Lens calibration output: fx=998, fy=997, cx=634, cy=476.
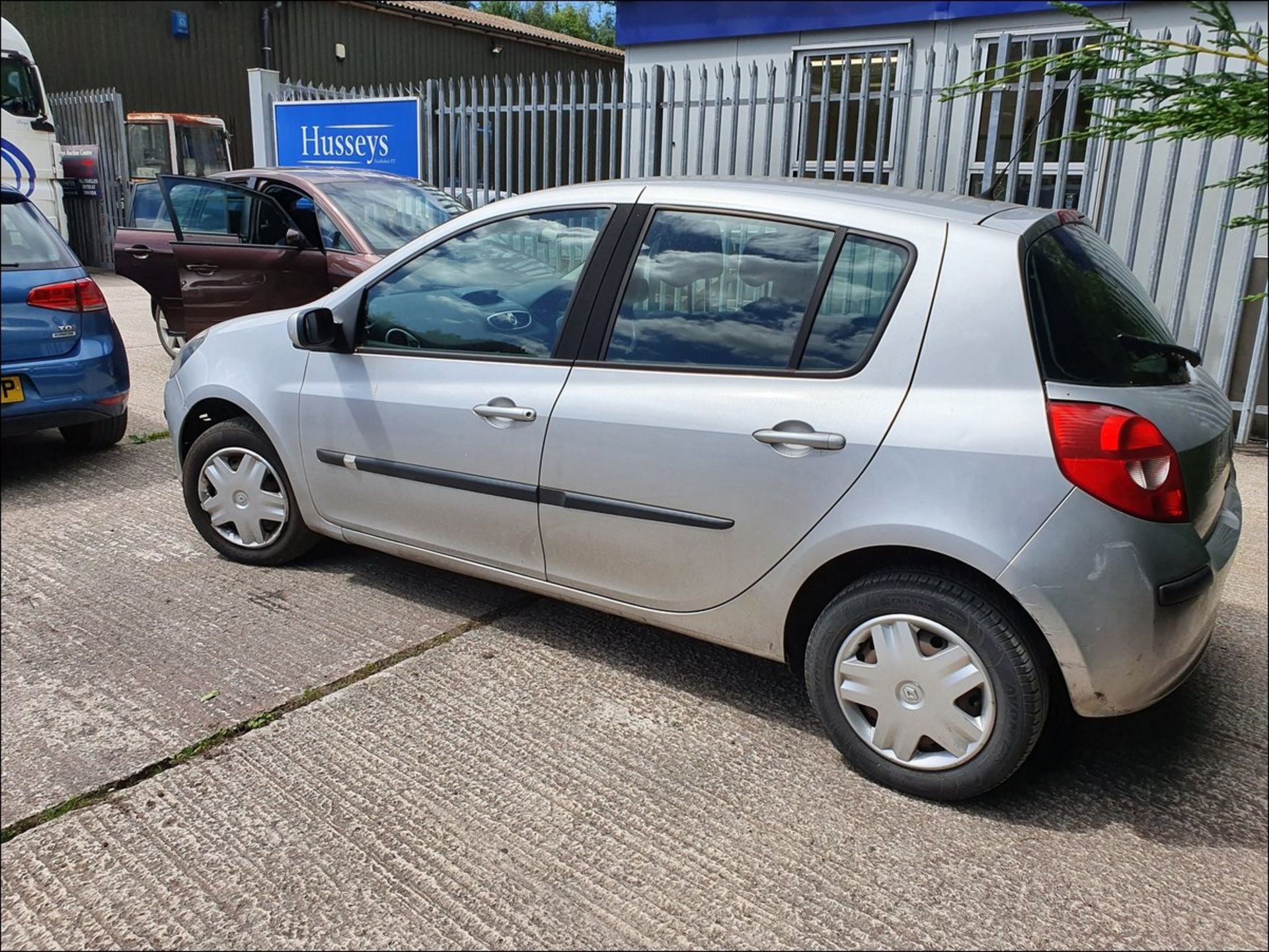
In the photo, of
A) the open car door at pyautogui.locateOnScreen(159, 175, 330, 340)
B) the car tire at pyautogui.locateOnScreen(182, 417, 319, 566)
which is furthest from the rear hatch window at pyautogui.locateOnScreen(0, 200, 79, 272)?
the open car door at pyautogui.locateOnScreen(159, 175, 330, 340)

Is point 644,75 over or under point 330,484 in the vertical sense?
over

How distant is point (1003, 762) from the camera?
244 centimetres

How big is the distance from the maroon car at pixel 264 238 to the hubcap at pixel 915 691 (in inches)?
217

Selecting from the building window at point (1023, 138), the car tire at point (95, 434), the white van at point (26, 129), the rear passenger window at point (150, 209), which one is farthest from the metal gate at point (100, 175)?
the building window at point (1023, 138)

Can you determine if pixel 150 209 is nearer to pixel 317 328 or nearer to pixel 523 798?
pixel 317 328

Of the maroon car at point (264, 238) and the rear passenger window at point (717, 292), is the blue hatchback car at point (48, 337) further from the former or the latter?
the rear passenger window at point (717, 292)

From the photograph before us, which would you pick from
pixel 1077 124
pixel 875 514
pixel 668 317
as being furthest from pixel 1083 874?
pixel 1077 124

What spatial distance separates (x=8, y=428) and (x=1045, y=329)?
426cm

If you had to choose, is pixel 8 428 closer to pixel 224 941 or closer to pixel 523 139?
pixel 224 941

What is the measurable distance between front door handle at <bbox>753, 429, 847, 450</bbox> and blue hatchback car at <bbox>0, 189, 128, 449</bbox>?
3292 mm

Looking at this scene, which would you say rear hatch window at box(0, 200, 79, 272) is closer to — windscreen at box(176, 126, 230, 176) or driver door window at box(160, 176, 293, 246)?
driver door window at box(160, 176, 293, 246)

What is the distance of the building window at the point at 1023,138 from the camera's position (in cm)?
664

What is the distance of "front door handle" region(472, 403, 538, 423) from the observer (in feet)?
10.0

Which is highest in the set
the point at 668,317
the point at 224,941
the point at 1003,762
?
the point at 668,317
